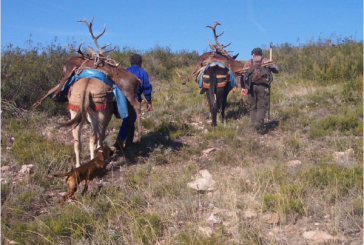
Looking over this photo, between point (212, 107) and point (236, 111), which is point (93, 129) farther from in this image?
point (236, 111)

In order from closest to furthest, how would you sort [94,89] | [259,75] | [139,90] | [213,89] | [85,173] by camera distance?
[85,173], [94,89], [139,90], [259,75], [213,89]

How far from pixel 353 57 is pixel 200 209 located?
11403 millimetres

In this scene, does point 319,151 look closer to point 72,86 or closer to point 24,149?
point 72,86

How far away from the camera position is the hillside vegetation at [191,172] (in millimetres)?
4293

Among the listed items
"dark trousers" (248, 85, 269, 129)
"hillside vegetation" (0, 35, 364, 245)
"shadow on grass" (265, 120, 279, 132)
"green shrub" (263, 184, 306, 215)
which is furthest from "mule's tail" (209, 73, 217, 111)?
"green shrub" (263, 184, 306, 215)

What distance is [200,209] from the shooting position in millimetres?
4930

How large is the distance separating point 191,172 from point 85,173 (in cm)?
189

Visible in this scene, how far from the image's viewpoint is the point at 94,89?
246 inches

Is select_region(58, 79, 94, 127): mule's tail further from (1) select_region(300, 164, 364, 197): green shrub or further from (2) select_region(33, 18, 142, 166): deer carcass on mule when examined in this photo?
(1) select_region(300, 164, 364, 197): green shrub

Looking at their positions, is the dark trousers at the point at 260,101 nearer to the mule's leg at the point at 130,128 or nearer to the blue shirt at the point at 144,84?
the blue shirt at the point at 144,84

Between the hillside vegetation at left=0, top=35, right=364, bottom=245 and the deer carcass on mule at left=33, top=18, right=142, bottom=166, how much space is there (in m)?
0.82

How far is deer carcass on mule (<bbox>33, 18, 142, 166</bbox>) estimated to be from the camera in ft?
20.1

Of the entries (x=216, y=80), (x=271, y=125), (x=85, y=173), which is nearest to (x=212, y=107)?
(x=216, y=80)

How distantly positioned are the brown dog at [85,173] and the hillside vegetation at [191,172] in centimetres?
17
